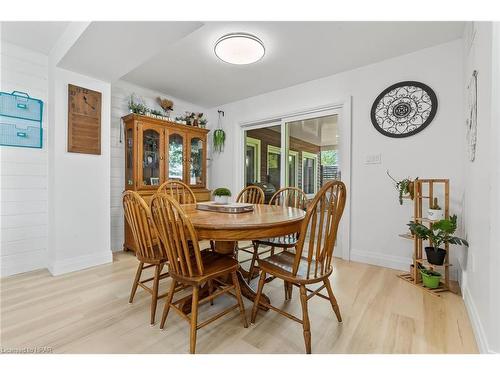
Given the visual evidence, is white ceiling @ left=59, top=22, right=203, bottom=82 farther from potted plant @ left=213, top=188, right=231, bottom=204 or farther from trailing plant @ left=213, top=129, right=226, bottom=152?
trailing plant @ left=213, top=129, right=226, bottom=152

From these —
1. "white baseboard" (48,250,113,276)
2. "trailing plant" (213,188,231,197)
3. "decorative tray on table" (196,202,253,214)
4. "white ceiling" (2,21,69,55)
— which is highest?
"white ceiling" (2,21,69,55)

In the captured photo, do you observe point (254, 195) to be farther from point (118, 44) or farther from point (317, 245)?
point (118, 44)

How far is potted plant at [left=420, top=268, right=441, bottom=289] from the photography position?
203cm

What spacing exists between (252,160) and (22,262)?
3.16m

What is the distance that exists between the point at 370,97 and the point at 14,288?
158 inches

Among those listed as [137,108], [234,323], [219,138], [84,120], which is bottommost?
[234,323]

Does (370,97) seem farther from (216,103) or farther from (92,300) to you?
(92,300)

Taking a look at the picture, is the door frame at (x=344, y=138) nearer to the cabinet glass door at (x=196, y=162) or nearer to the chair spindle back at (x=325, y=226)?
the cabinet glass door at (x=196, y=162)

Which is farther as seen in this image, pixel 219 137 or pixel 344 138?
pixel 219 137

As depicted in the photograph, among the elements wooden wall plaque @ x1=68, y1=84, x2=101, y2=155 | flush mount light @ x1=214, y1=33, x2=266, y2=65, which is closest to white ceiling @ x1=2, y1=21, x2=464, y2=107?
flush mount light @ x1=214, y1=33, x2=266, y2=65

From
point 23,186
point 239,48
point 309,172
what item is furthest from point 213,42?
point 23,186

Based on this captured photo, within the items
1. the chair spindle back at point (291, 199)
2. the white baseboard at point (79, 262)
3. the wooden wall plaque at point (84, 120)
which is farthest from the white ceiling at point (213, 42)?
the white baseboard at point (79, 262)

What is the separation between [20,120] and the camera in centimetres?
236

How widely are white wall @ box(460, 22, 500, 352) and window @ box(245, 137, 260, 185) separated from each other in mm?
2759
